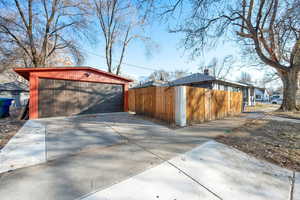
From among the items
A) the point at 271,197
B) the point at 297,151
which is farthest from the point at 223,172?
the point at 297,151

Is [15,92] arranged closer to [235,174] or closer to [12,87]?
[12,87]

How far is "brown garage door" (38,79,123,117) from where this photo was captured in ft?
A: 23.8

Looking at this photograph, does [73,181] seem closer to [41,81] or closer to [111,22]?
[41,81]

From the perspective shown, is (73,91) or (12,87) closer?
(73,91)

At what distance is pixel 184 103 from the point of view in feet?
18.4

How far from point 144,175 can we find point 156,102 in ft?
16.8

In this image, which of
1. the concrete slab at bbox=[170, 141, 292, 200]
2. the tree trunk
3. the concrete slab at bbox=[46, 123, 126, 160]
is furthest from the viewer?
the tree trunk

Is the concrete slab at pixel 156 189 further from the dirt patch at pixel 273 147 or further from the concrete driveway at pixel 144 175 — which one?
the dirt patch at pixel 273 147

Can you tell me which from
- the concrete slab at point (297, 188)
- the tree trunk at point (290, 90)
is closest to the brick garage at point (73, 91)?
the concrete slab at point (297, 188)

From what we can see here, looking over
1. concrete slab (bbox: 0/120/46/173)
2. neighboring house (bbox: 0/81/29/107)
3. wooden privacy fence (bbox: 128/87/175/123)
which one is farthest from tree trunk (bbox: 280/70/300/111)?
A: neighboring house (bbox: 0/81/29/107)

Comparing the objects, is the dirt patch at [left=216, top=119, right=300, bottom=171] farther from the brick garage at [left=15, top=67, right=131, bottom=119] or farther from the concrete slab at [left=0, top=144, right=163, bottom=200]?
the brick garage at [left=15, top=67, right=131, bottom=119]

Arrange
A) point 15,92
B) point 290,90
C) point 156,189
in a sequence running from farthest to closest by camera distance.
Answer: point 15,92, point 290,90, point 156,189

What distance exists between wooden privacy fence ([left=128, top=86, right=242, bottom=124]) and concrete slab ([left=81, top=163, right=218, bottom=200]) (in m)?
3.71

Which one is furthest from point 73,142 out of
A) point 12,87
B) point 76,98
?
point 12,87
